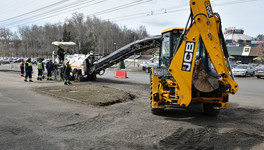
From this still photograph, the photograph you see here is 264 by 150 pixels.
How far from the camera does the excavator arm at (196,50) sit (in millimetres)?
6645

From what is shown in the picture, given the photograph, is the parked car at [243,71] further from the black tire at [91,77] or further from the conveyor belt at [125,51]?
the black tire at [91,77]

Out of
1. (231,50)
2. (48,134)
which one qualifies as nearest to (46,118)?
(48,134)

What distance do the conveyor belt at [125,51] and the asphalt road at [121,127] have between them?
693 centimetres

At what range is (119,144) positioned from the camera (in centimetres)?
548

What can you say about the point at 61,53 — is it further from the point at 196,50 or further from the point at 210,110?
the point at 196,50

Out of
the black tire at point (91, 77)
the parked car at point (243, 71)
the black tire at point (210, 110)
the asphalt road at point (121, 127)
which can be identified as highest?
the parked car at point (243, 71)

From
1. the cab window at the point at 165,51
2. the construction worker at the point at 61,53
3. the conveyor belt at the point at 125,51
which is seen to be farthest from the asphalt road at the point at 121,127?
the construction worker at the point at 61,53

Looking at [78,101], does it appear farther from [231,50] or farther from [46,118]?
[231,50]

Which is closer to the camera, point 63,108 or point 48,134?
point 48,134

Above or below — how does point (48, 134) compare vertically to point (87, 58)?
below

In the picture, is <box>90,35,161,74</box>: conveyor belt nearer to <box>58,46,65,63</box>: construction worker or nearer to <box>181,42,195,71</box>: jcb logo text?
→ <box>58,46,65,63</box>: construction worker

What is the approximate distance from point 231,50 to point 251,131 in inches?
2732

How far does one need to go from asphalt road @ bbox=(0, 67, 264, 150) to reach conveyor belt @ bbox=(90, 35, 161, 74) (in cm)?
693

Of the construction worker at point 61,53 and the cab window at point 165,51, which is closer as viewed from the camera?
the cab window at point 165,51
